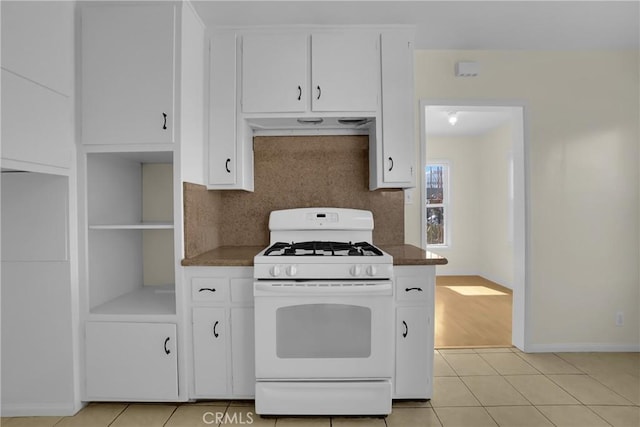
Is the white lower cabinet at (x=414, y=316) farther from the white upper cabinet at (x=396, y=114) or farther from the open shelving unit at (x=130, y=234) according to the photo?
the open shelving unit at (x=130, y=234)

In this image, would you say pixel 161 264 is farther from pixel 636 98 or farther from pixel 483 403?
pixel 636 98

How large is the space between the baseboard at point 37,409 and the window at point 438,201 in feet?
19.1

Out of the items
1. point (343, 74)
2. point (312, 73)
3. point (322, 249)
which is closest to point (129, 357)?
point (322, 249)

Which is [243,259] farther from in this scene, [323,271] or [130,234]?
[130,234]

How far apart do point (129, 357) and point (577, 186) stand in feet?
11.2

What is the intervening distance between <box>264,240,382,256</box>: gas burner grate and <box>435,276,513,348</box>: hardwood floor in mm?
1351

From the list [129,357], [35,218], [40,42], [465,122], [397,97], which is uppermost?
[465,122]

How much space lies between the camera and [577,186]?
121 inches

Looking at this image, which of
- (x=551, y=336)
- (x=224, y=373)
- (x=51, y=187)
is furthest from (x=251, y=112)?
(x=551, y=336)

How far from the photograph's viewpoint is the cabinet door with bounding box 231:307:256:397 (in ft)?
7.27

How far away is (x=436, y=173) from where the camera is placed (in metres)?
6.81

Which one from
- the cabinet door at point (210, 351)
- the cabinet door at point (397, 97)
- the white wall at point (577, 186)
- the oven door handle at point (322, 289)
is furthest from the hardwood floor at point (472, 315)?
the cabinet door at point (210, 351)

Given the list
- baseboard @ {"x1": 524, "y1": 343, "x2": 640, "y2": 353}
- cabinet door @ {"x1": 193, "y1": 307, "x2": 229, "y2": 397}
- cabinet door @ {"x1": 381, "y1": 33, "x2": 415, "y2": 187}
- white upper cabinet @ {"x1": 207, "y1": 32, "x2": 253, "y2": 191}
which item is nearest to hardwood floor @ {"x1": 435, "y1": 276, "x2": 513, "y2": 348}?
baseboard @ {"x1": 524, "y1": 343, "x2": 640, "y2": 353}

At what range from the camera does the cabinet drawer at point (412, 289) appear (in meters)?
2.23
